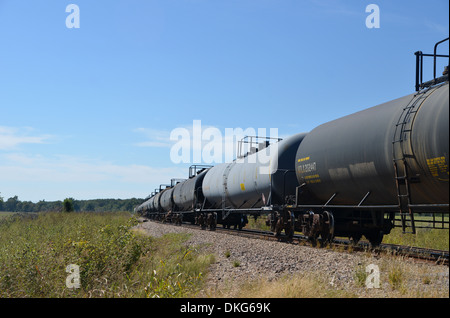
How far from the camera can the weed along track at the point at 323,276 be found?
6539mm

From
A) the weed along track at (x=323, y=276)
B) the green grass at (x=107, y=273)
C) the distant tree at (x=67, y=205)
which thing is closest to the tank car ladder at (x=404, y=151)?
the weed along track at (x=323, y=276)

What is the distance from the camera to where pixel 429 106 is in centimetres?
846

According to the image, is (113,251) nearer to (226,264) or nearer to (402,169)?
(226,264)

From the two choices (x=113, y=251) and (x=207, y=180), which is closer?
(x=113, y=251)

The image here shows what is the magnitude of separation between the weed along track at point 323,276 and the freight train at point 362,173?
4.92 ft

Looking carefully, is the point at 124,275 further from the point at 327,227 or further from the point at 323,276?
the point at 327,227

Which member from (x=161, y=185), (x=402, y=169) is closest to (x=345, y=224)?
(x=402, y=169)

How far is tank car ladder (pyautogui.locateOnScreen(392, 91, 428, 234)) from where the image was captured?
346 inches

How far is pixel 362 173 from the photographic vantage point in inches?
405

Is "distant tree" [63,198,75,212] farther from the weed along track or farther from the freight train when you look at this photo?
the weed along track

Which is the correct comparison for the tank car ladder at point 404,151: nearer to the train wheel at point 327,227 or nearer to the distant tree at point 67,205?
the train wheel at point 327,227
